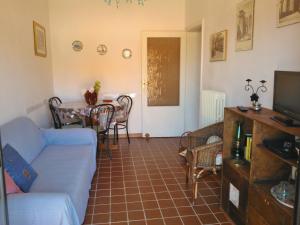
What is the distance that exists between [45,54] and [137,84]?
1.77 metres

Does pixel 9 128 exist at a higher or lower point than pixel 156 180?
higher

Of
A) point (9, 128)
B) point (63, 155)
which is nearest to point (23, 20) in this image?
point (9, 128)

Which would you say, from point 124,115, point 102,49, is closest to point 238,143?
point 124,115

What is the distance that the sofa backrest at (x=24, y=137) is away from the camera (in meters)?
2.51

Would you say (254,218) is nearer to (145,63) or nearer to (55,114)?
(55,114)

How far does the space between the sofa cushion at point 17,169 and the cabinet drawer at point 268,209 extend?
1756 mm

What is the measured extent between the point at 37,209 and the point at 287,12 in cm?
241

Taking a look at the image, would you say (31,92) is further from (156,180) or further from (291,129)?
(291,129)

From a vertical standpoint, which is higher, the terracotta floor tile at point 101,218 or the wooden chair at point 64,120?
the wooden chair at point 64,120

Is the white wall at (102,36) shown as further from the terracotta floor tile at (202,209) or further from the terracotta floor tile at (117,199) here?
the terracotta floor tile at (202,209)

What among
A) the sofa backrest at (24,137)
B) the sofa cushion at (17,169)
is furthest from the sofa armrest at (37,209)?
the sofa backrest at (24,137)

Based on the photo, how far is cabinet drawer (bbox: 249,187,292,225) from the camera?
1.71 metres

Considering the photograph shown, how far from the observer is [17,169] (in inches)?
85.0

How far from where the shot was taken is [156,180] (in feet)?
11.1
